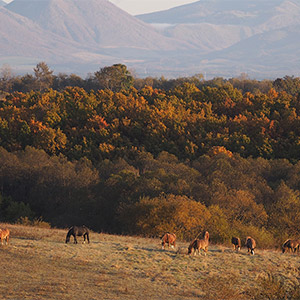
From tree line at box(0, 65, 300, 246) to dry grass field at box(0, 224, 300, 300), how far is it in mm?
10944

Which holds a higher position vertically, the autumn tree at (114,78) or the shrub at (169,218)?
the autumn tree at (114,78)

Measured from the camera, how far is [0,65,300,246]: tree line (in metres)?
38.4

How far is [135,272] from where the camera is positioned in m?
21.2

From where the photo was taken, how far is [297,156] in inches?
2322

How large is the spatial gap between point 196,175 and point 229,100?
31.6 metres

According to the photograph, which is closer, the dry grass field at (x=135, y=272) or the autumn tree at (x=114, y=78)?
the dry grass field at (x=135, y=272)

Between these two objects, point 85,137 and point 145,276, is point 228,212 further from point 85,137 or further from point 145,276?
point 85,137

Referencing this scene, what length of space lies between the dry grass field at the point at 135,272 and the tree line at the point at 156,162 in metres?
10.9

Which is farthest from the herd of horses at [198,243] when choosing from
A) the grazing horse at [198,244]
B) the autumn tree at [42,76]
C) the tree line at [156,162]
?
the autumn tree at [42,76]

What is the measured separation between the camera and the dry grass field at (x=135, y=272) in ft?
60.2

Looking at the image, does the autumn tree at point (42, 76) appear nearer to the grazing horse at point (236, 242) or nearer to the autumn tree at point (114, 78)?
the autumn tree at point (114, 78)

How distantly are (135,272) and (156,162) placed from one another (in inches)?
1338

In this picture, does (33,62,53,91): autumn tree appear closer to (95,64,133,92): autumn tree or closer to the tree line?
(95,64,133,92): autumn tree

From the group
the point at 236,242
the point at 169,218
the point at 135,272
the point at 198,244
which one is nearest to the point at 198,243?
the point at 198,244
